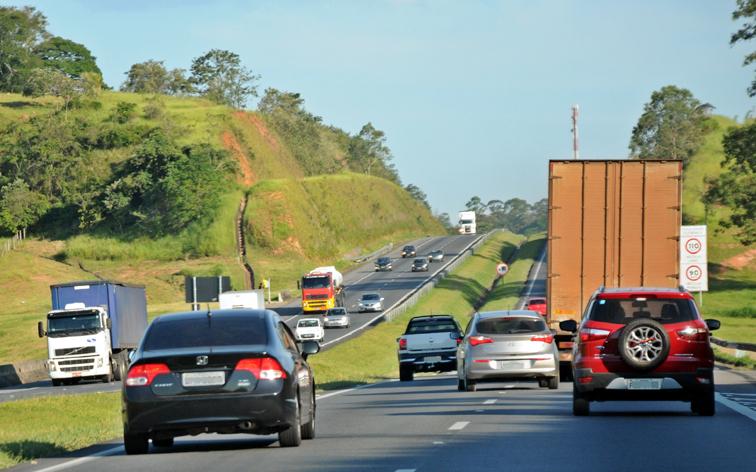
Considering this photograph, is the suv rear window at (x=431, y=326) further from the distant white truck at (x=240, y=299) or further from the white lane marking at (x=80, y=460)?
the distant white truck at (x=240, y=299)

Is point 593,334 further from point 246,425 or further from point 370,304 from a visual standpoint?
point 370,304

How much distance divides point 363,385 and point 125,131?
130222 millimetres

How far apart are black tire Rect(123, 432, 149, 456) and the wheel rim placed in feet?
22.9

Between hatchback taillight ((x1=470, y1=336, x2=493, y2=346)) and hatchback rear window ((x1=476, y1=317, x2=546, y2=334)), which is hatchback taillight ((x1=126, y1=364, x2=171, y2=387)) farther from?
hatchback rear window ((x1=476, y1=317, x2=546, y2=334))

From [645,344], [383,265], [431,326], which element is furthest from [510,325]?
[383,265]

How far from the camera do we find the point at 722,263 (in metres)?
114

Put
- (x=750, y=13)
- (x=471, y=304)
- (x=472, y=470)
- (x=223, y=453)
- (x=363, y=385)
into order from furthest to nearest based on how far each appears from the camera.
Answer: (x=471, y=304), (x=750, y=13), (x=363, y=385), (x=223, y=453), (x=472, y=470)

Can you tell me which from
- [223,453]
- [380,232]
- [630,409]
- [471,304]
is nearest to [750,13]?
[471,304]

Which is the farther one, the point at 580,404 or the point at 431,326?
the point at 431,326

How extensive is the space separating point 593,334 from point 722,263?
96.6 m

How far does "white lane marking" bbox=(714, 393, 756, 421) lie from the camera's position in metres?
20.5

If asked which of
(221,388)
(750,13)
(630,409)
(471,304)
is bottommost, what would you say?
(471,304)

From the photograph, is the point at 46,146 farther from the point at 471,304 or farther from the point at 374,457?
the point at 374,457

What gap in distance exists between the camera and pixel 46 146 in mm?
155375
